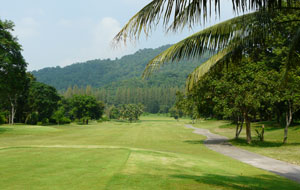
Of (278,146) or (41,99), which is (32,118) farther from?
(278,146)

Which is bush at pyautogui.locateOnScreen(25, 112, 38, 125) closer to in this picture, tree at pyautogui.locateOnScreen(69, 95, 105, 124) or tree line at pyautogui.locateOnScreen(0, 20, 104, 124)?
tree line at pyautogui.locateOnScreen(0, 20, 104, 124)

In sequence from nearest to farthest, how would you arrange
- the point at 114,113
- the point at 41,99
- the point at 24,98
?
the point at 24,98 → the point at 41,99 → the point at 114,113

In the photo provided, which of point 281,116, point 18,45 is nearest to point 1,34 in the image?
point 18,45

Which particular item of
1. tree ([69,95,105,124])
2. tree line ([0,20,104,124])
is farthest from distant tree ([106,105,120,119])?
tree ([69,95,105,124])

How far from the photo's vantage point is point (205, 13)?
194 inches

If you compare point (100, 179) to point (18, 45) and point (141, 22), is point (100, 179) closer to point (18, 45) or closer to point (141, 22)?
point (141, 22)

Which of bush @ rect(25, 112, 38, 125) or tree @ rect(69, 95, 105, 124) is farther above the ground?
tree @ rect(69, 95, 105, 124)

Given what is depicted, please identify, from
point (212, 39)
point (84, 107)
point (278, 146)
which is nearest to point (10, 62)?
point (278, 146)

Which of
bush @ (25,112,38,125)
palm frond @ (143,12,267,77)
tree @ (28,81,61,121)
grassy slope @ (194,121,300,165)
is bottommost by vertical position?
grassy slope @ (194,121,300,165)

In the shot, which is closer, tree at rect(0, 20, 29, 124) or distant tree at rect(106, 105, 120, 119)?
tree at rect(0, 20, 29, 124)

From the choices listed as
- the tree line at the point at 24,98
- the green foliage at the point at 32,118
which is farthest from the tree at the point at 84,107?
the green foliage at the point at 32,118

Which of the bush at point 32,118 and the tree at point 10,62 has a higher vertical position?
the tree at point 10,62

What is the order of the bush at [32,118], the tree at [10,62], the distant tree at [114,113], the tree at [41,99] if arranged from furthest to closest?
the distant tree at [114,113] → the tree at [41,99] → the bush at [32,118] → the tree at [10,62]

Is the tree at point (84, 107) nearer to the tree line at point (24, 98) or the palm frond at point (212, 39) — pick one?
the tree line at point (24, 98)
